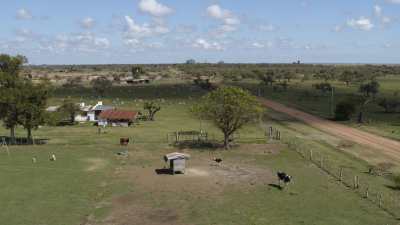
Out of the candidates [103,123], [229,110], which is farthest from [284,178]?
[103,123]

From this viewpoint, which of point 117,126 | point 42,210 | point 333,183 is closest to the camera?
point 42,210

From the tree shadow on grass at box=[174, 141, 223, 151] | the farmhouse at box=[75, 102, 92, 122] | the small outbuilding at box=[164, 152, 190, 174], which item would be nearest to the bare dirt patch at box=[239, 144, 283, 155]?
the tree shadow on grass at box=[174, 141, 223, 151]

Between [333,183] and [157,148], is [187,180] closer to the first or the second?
[333,183]

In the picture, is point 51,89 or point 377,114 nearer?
point 51,89

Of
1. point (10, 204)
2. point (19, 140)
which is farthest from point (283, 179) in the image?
point (19, 140)

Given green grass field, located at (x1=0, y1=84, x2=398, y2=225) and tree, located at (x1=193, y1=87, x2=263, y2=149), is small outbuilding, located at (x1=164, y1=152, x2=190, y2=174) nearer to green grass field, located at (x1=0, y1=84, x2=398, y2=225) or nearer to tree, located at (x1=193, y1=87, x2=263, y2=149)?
green grass field, located at (x1=0, y1=84, x2=398, y2=225)

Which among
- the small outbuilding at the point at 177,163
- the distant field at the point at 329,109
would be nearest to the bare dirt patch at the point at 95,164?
the small outbuilding at the point at 177,163
